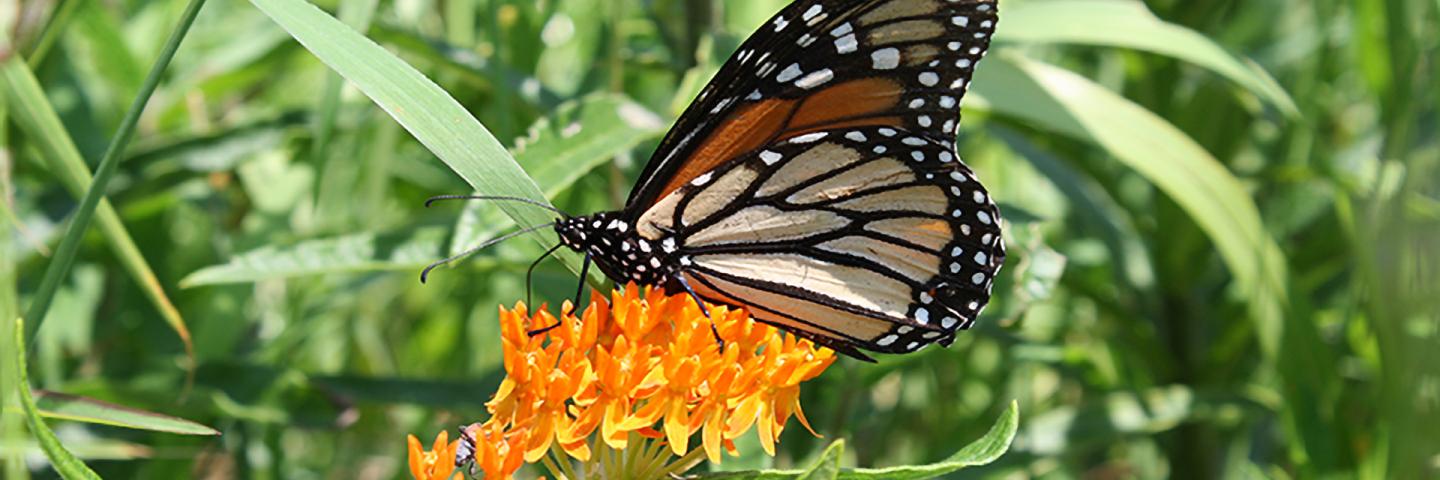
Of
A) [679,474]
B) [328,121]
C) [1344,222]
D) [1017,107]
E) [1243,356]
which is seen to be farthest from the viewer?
[1243,356]

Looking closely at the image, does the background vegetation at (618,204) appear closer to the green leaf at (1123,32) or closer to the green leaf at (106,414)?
the green leaf at (1123,32)

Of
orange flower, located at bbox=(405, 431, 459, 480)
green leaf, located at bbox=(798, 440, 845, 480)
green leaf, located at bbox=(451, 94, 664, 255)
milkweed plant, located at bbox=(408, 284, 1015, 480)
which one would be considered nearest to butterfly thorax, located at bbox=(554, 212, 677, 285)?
green leaf, located at bbox=(451, 94, 664, 255)

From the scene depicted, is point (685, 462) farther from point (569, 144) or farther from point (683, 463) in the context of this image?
point (569, 144)

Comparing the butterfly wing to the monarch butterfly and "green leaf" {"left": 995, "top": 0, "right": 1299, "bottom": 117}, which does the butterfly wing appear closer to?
the monarch butterfly

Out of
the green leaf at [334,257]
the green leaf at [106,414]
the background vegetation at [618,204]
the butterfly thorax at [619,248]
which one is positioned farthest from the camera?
the background vegetation at [618,204]

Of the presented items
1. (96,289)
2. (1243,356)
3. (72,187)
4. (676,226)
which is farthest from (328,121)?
(1243,356)

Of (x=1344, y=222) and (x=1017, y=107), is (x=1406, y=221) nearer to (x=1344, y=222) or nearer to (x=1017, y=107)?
(x=1017, y=107)

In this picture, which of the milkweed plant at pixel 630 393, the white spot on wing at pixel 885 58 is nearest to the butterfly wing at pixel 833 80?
the white spot on wing at pixel 885 58
